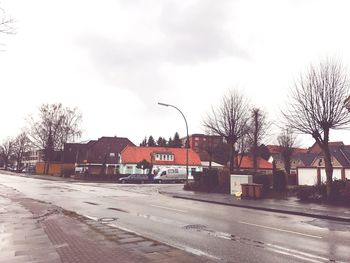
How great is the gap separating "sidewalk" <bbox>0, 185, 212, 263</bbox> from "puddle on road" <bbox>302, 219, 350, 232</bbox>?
7415mm

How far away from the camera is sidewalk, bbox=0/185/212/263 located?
750 centimetres

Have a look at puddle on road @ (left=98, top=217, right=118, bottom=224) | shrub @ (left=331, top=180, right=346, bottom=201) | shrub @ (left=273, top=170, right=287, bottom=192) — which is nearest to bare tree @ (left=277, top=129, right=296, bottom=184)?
shrub @ (left=273, top=170, right=287, bottom=192)

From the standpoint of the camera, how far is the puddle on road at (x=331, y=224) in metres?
13.5

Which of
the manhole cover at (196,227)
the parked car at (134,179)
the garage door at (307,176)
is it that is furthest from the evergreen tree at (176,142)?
the manhole cover at (196,227)

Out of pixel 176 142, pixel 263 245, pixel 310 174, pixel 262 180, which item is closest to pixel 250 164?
pixel 176 142

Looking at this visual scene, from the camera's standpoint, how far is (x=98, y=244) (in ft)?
29.2

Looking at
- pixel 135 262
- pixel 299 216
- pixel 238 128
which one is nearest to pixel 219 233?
pixel 135 262

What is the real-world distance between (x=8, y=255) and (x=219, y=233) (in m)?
6.09

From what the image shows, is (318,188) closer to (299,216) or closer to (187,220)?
(299,216)

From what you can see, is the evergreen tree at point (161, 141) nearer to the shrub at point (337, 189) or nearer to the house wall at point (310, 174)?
the house wall at point (310, 174)

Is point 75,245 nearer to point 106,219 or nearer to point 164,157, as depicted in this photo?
point 106,219

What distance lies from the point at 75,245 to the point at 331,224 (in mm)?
10207

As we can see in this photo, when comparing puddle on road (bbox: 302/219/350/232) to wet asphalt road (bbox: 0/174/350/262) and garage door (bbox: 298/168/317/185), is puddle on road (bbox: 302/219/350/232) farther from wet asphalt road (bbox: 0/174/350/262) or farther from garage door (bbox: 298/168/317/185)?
garage door (bbox: 298/168/317/185)

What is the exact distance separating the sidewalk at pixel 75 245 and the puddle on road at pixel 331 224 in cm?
741
